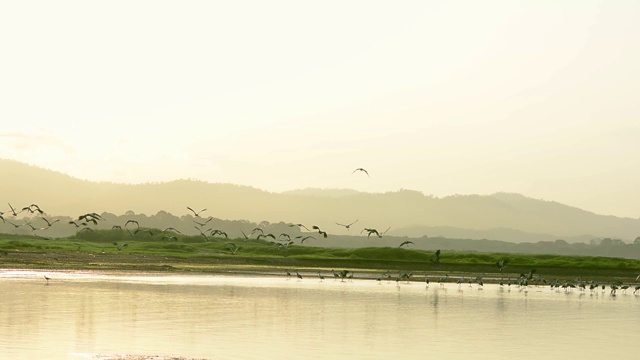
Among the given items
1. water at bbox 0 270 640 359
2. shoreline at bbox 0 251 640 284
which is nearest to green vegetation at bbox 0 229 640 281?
shoreline at bbox 0 251 640 284

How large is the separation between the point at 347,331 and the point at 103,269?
52158mm

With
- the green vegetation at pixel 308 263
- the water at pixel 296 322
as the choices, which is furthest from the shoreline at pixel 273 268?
the water at pixel 296 322

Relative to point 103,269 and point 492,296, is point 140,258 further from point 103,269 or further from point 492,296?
point 492,296

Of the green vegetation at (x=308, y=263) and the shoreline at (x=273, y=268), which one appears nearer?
the shoreline at (x=273, y=268)

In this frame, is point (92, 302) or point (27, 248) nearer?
point (92, 302)

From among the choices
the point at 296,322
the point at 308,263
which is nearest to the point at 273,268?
the point at 308,263

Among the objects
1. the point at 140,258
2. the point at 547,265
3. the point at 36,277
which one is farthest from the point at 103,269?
the point at 547,265

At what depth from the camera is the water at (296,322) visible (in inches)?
1265

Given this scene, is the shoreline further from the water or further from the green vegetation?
the water

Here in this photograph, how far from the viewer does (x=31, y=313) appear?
41031mm

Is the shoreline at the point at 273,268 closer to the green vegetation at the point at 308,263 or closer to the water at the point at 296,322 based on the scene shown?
the green vegetation at the point at 308,263

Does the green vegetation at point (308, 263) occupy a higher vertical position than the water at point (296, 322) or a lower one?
higher

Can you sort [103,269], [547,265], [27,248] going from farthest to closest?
1. [27,248]
2. [547,265]
3. [103,269]

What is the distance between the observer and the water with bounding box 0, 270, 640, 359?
3212 cm
